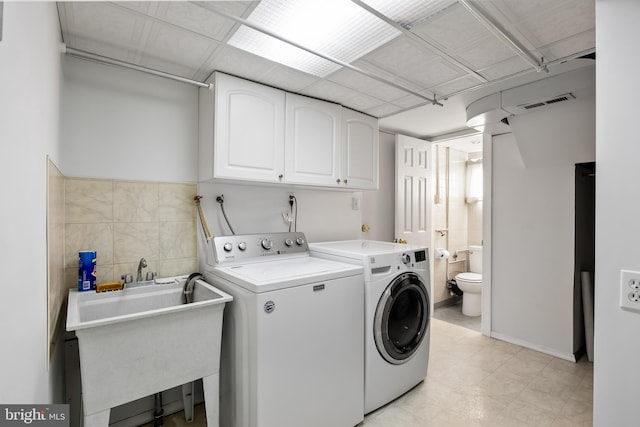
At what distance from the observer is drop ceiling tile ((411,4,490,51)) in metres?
1.45

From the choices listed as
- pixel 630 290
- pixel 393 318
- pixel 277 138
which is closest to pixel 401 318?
pixel 393 318

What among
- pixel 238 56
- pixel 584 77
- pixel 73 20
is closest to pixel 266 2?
pixel 238 56

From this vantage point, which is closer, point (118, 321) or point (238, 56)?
point (118, 321)

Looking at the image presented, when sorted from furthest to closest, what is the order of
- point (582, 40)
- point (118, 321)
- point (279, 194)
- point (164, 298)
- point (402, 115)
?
→ 1. point (402, 115)
2. point (279, 194)
3. point (164, 298)
4. point (582, 40)
5. point (118, 321)

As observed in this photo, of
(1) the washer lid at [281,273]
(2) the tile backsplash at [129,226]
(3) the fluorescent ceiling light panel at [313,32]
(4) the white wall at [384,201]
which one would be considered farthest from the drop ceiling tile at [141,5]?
(4) the white wall at [384,201]

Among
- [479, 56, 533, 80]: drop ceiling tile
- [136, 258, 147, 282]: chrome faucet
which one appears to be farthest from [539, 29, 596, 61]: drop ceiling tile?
[136, 258, 147, 282]: chrome faucet

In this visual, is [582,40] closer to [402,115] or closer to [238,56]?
[402,115]

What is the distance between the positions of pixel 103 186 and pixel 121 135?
34cm

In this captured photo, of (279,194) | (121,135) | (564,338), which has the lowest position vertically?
(564,338)

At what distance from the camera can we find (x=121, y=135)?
76.3 inches

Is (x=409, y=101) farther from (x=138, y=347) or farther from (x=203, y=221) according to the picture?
(x=138, y=347)

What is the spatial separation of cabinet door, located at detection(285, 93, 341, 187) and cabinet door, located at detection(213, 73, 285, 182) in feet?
0.29

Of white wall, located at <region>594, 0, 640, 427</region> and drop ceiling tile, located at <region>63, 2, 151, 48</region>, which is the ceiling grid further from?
white wall, located at <region>594, 0, 640, 427</region>

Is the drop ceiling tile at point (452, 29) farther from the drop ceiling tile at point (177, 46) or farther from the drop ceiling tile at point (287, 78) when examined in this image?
the drop ceiling tile at point (177, 46)
